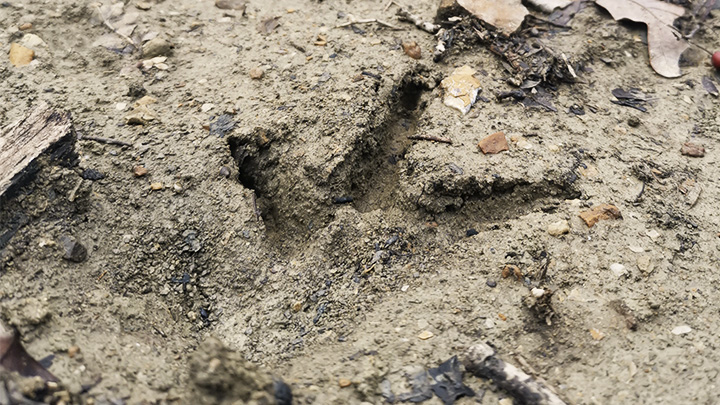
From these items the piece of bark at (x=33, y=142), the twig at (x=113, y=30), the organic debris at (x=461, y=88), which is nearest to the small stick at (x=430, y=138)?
the organic debris at (x=461, y=88)

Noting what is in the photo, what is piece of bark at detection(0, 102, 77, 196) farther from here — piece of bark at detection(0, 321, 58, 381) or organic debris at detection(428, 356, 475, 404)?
organic debris at detection(428, 356, 475, 404)

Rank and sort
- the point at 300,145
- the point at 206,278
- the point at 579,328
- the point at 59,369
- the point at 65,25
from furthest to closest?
the point at 65,25, the point at 300,145, the point at 206,278, the point at 579,328, the point at 59,369

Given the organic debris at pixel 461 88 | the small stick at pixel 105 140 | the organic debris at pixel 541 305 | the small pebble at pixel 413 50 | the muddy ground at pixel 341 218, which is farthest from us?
the small pebble at pixel 413 50

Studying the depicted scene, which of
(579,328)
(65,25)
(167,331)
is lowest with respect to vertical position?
(167,331)

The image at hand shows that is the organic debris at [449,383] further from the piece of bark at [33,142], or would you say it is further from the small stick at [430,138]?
the piece of bark at [33,142]

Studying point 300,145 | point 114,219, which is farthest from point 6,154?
point 300,145

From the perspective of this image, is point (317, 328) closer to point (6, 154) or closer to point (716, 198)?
point (6, 154)
